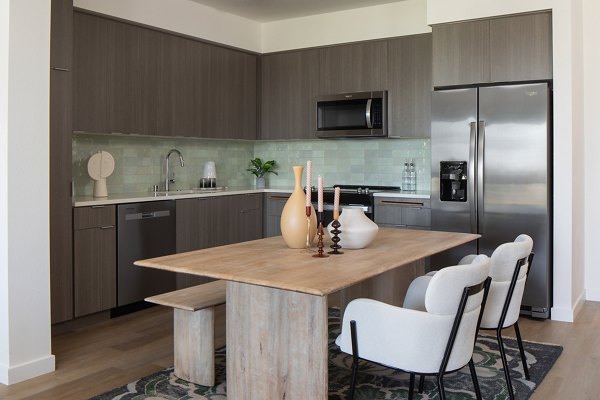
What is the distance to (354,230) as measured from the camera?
309 centimetres

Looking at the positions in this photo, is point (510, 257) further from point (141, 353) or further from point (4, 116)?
point (4, 116)

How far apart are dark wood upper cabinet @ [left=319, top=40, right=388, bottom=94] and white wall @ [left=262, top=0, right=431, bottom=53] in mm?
96

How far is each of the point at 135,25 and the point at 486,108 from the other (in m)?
2.88

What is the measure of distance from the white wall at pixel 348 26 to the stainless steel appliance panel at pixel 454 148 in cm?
103

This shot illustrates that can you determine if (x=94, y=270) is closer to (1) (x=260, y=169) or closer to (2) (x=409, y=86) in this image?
(1) (x=260, y=169)

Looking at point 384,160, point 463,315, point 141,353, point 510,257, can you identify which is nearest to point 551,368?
point 510,257

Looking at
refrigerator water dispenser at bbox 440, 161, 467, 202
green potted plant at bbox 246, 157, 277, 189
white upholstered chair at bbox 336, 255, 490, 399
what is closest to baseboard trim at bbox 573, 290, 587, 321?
refrigerator water dispenser at bbox 440, 161, 467, 202

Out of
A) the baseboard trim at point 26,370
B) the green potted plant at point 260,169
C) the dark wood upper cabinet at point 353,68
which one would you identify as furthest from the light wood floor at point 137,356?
the dark wood upper cabinet at point 353,68

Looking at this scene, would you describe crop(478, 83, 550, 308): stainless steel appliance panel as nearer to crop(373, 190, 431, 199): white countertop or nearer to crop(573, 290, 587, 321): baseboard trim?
crop(573, 290, 587, 321): baseboard trim

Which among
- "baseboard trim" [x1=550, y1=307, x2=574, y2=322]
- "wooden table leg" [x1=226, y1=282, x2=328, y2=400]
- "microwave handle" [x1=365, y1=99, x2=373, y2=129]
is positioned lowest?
"baseboard trim" [x1=550, y1=307, x2=574, y2=322]

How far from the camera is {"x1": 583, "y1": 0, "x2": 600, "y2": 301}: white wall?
5.15 metres

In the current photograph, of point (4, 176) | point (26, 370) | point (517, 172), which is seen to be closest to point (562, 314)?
point (517, 172)

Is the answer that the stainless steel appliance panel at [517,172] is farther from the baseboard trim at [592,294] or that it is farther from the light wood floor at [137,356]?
the baseboard trim at [592,294]

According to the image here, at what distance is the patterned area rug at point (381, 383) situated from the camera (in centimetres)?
316
